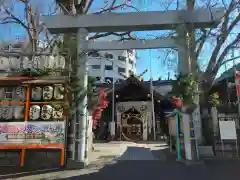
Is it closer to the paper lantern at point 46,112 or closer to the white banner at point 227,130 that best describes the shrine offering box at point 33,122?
the paper lantern at point 46,112

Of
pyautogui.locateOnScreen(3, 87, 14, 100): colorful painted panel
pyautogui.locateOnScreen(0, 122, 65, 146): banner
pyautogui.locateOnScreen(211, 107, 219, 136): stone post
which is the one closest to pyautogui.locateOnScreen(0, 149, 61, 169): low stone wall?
pyautogui.locateOnScreen(0, 122, 65, 146): banner

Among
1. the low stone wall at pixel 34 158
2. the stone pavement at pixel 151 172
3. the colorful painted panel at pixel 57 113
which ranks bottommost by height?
the stone pavement at pixel 151 172

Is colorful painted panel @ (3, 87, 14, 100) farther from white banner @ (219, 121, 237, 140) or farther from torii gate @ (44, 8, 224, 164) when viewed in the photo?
white banner @ (219, 121, 237, 140)

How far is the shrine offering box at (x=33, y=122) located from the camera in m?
7.52

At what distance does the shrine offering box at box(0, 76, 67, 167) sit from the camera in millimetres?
7516

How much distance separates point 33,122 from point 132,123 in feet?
43.5

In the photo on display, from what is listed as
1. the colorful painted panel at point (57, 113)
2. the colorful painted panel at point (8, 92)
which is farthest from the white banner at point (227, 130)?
the colorful painted panel at point (8, 92)

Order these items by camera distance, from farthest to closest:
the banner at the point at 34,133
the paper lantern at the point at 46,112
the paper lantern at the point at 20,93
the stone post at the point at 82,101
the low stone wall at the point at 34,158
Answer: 1. the paper lantern at the point at 20,93
2. the paper lantern at the point at 46,112
3. the banner at the point at 34,133
4. the low stone wall at the point at 34,158
5. the stone post at the point at 82,101

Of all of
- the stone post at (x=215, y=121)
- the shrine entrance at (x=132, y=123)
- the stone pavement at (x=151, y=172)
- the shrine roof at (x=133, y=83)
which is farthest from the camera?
the shrine entrance at (x=132, y=123)

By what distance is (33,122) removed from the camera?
7.67m

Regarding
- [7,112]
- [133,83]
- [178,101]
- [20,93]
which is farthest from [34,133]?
[133,83]

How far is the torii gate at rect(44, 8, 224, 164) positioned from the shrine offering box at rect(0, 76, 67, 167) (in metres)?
0.86

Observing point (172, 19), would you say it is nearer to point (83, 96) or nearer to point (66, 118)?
point (83, 96)

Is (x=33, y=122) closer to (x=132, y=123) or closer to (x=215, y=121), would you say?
(x=215, y=121)
